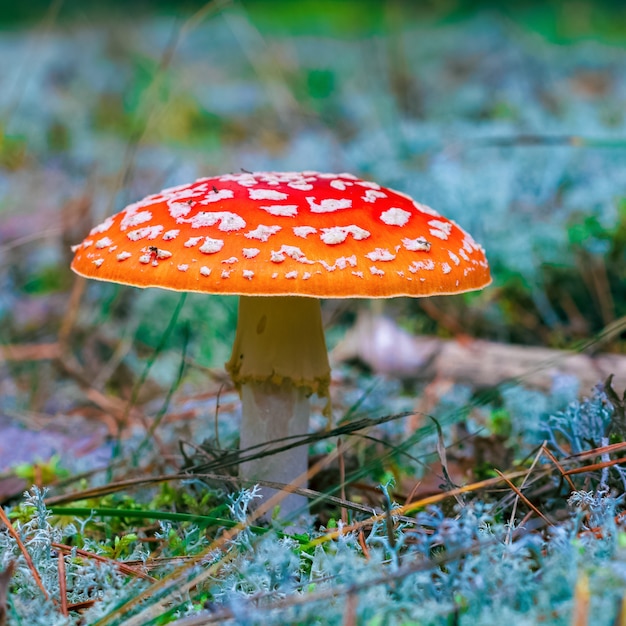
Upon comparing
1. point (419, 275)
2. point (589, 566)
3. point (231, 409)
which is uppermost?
point (419, 275)

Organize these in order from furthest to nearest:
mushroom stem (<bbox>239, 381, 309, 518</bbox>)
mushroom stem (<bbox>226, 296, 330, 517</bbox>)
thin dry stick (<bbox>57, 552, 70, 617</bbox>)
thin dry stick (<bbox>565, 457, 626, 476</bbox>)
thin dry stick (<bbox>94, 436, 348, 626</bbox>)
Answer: mushroom stem (<bbox>239, 381, 309, 518</bbox>) < mushroom stem (<bbox>226, 296, 330, 517</bbox>) < thin dry stick (<bbox>565, 457, 626, 476</bbox>) < thin dry stick (<bbox>57, 552, 70, 617</bbox>) < thin dry stick (<bbox>94, 436, 348, 626</bbox>)

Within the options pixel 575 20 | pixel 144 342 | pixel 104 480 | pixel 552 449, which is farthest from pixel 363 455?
pixel 575 20

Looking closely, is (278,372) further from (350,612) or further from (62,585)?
(350,612)

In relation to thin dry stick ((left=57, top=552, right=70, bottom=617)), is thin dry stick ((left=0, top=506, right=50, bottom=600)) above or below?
above

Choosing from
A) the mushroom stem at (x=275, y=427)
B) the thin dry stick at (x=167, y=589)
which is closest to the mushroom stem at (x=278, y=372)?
the mushroom stem at (x=275, y=427)

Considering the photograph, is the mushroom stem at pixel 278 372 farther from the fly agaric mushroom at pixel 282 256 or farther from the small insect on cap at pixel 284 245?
the small insect on cap at pixel 284 245

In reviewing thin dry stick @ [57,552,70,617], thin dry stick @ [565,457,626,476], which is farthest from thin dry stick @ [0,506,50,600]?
thin dry stick @ [565,457,626,476]

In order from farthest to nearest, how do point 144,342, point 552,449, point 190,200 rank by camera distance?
point 144,342 < point 552,449 < point 190,200

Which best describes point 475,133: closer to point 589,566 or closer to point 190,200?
point 190,200

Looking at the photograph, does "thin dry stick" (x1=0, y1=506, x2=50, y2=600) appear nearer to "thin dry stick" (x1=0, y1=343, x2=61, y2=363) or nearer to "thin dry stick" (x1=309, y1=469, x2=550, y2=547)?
"thin dry stick" (x1=309, y1=469, x2=550, y2=547)
